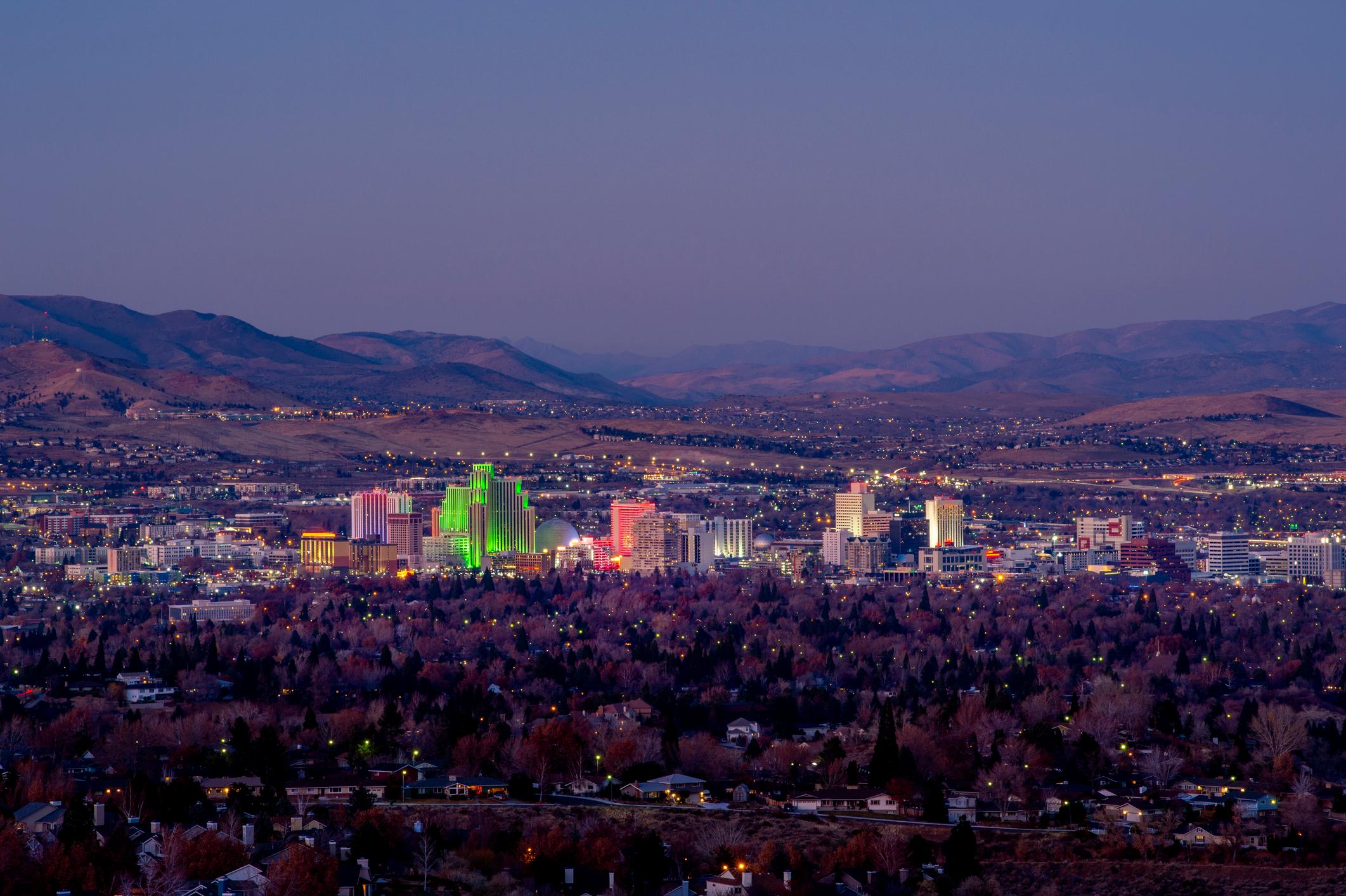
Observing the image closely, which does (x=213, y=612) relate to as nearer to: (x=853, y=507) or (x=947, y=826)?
(x=947, y=826)

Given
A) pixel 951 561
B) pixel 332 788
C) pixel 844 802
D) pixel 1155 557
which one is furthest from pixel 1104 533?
pixel 332 788

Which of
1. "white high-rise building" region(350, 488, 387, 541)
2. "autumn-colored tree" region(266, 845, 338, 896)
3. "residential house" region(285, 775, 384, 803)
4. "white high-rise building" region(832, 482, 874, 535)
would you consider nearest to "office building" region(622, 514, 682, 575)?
"white high-rise building" region(832, 482, 874, 535)

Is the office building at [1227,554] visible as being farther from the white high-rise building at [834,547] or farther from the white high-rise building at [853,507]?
the white high-rise building at [853,507]

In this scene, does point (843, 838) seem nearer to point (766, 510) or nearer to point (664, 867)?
point (664, 867)

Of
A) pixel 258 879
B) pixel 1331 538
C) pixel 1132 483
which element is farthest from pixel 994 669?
pixel 1132 483

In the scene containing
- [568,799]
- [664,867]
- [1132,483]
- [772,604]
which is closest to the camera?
[664,867]

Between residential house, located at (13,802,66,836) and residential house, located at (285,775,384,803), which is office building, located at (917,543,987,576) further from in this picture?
residential house, located at (13,802,66,836)

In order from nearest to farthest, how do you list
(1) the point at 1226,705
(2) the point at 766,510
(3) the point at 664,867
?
(3) the point at 664,867 → (1) the point at 1226,705 → (2) the point at 766,510
